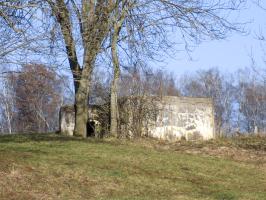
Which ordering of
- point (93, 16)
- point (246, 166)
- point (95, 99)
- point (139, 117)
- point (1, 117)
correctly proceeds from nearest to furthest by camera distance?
point (246, 166) → point (93, 16) → point (139, 117) → point (95, 99) → point (1, 117)

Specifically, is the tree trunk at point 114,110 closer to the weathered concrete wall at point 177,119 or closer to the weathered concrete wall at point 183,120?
the weathered concrete wall at point 177,119

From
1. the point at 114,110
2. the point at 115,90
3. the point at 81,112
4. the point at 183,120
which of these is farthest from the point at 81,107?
the point at 183,120

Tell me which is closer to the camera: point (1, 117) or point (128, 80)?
point (128, 80)

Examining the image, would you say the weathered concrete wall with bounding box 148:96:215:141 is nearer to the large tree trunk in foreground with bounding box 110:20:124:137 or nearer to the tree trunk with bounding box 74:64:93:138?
the large tree trunk in foreground with bounding box 110:20:124:137

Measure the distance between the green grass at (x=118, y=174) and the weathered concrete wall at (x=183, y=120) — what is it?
590 centimetres

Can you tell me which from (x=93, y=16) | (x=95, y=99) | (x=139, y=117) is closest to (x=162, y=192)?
(x=93, y=16)

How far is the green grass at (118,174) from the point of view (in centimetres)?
1063

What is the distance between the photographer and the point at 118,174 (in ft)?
39.6

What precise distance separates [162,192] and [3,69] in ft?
13.4

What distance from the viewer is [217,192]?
11.2m

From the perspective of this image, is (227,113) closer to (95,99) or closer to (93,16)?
(95,99)

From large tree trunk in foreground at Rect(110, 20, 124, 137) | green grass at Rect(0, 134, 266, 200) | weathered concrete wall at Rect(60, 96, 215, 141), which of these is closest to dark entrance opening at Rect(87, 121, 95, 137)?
weathered concrete wall at Rect(60, 96, 215, 141)

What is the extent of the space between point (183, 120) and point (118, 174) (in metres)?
10.6

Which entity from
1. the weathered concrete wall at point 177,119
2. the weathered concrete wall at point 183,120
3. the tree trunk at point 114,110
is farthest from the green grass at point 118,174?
the weathered concrete wall at point 183,120
